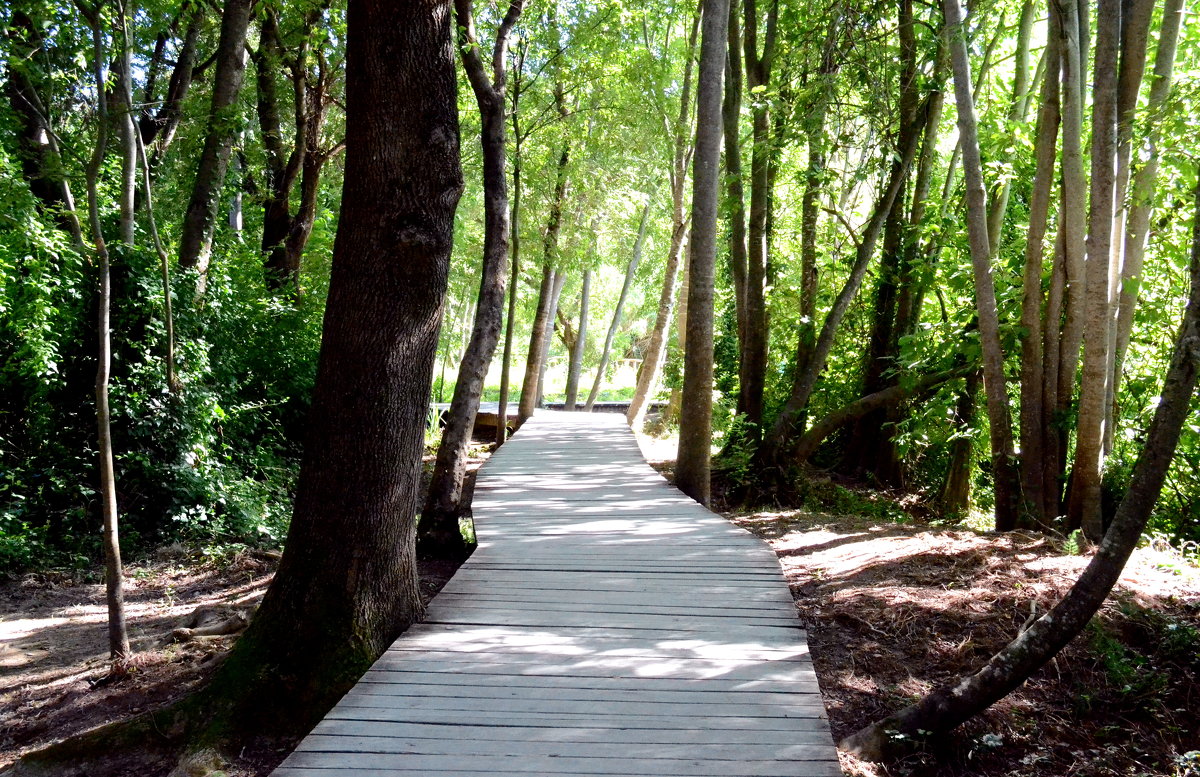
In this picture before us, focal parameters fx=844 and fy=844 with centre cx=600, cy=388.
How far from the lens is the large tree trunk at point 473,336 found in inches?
290

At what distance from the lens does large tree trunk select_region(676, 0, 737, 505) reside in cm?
773

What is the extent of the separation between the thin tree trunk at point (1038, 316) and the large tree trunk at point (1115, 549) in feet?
12.4

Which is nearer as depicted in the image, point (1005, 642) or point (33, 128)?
point (1005, 642)

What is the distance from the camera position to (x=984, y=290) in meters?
6.87

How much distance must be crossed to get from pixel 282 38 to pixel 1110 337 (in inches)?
419

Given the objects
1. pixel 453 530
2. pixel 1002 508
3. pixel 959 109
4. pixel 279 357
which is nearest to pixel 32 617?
pixel 453 530

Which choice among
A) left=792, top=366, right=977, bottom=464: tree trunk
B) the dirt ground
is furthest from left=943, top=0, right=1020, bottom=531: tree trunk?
left=792, top=366, right=977, bottom=464: tree trunk

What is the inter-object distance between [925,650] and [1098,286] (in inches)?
117

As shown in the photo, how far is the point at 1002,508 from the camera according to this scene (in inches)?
283

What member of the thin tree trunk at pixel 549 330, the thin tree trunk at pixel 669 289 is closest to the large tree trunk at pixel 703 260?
the thin tree trunk at pixel 669 289

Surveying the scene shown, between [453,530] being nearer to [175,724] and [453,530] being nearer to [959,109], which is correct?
[175,724]

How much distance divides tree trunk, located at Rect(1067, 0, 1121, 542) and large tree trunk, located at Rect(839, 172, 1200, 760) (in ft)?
9.59

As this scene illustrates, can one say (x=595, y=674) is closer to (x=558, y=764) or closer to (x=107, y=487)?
(x=558, y=764)

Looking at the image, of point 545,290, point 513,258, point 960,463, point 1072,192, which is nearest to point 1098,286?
point 1072,192
